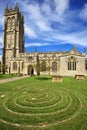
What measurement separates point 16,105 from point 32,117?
9.41 feet

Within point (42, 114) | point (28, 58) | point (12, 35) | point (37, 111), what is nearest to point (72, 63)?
point (28, 58)

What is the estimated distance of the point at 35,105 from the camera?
11703 mm

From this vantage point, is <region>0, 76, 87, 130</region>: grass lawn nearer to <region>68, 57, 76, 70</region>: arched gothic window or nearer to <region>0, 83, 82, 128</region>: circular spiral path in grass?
<region>0, 83, 82, 128</region>: circular spiral path in grass

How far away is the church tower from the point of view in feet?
222

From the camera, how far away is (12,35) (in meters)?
69.2

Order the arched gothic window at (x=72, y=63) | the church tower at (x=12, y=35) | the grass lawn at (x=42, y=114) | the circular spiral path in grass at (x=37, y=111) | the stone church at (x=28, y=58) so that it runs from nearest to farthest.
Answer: the grass lawn at (x=42, y=114) < the circular spiral path in grass at (x=37, y=111) < the stone church at (x=28, y=58) < the arched gothic window at (x=72, y=63) < the church tower at (x=12, y=35)

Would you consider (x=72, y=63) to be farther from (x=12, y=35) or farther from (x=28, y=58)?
(x=12, y=35)

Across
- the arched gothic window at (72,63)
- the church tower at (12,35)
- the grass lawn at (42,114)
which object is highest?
the church tower at (12,35)

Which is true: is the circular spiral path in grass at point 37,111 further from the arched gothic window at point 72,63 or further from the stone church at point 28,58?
the arched gothic window at point 72,63

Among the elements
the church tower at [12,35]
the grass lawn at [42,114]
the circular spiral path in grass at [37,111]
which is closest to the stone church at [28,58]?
the church tower at [12,35]

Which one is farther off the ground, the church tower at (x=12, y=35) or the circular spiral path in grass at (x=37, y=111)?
the church tower at (x=12, y=35)

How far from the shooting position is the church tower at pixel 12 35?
6768 cm

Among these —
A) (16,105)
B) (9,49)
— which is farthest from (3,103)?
(9,49)

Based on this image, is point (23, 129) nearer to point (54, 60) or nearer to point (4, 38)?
point (54, 60)
